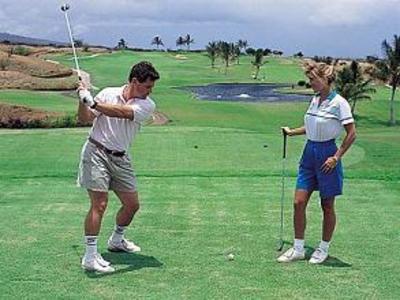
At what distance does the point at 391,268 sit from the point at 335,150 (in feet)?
3.91

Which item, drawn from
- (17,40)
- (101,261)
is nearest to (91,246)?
(101,261)

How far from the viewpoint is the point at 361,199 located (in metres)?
9.98

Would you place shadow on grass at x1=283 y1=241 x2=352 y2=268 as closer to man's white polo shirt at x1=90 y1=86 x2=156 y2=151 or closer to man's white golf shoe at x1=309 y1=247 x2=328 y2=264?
man's white golf shoe at x1=309 y1=247 x2=328 y2=264

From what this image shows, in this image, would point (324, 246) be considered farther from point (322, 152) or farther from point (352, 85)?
point (352, 85)

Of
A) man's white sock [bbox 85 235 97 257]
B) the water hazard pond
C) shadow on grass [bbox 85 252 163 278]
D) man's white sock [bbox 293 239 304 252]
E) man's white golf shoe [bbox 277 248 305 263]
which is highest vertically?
→ man's white sock [bbox 85 235 97 257]

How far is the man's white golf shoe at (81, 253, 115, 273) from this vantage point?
646cm

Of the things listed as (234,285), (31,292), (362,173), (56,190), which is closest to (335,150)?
(234,285)

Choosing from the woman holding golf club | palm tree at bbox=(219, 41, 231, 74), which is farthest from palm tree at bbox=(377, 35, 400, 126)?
the woman holding golf club

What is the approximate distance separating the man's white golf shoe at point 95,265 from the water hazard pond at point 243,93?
5214 cm

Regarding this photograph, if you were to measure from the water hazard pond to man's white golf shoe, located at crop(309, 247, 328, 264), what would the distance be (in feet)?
170

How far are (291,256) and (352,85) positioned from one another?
5314 centimetres

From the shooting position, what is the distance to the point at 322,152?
275 inches

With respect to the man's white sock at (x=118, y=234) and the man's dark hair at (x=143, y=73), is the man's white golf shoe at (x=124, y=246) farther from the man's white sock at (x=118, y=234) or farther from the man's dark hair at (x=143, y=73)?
the man's dark hair at (x=143, y=73)

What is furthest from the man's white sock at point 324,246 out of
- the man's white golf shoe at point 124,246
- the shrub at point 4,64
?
the shrub at point 4,64
